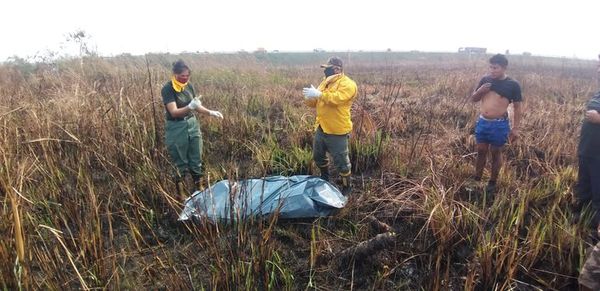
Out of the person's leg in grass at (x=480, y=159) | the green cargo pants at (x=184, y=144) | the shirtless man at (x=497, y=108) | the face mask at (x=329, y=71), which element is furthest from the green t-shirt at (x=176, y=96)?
the person's leg in grass at (x=480, y=159)

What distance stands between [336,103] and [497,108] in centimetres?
176

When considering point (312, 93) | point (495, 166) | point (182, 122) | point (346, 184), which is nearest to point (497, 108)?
point (495, 166)

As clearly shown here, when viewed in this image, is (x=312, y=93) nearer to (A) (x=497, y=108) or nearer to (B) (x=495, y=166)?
(A) (x=497, y=108)

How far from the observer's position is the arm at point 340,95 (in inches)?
138

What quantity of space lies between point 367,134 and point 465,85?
646cm

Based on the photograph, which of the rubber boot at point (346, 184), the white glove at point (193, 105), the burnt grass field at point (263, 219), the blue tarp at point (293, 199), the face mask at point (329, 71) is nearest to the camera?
the burnt grass field at point (263, 219)

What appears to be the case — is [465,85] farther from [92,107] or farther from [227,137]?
[92,107]

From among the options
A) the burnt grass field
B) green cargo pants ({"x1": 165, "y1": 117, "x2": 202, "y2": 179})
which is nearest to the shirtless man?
the burnt grass field

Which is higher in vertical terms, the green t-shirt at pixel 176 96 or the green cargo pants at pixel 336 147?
the green t-shirt at pixel 176 96

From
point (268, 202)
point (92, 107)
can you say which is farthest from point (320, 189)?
point (92, 107)

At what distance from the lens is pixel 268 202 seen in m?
2.99

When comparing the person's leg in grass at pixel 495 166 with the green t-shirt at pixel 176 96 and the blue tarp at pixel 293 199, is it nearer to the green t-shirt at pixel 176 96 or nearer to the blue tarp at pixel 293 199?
Answer: the blue tarp at pixel 293 199

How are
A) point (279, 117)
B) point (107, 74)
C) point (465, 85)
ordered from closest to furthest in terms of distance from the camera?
1. point (279, 117)
2. point (107, 74)
3. point (465, 85)

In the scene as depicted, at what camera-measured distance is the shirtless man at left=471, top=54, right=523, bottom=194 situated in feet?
11.6
